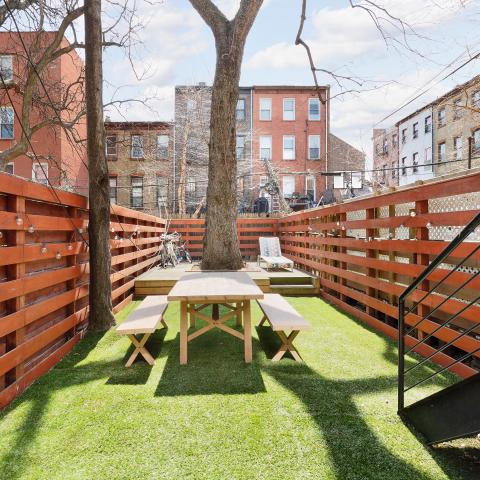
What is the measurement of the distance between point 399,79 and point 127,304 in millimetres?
6886

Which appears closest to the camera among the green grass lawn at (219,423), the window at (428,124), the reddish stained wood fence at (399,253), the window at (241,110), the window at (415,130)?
the green grass lawn at (219,423)

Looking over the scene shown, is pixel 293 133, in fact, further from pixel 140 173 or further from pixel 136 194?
pixel 136 194

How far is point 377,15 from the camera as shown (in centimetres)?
746

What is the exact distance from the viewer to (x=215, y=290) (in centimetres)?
374

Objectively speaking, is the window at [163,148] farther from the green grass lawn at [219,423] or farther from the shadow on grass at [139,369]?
the green grass lawn at [219,423]

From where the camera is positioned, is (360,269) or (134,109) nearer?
(360,269)

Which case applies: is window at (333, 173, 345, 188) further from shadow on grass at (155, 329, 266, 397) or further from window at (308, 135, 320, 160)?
shadow on grass at (155, 329, 266, 397)

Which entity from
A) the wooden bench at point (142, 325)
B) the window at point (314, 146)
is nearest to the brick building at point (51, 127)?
the wooden bench at point (142, 325)

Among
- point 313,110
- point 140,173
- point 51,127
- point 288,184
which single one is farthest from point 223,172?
point 313,110

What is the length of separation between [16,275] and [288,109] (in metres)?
25.3

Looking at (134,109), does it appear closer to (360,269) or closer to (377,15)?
(377,15)

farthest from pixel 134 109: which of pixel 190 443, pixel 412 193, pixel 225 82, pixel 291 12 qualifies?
pixel 190 443

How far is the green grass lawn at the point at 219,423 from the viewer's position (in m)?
2.16

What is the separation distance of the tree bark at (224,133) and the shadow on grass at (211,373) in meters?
2.86
